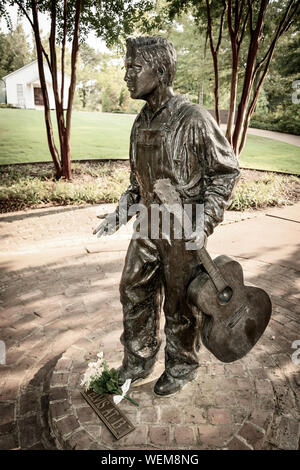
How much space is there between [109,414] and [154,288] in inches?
39.6

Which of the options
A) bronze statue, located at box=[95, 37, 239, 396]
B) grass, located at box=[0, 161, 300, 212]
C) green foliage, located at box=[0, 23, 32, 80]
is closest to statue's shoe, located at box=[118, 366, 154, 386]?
bronze statue, located at box=[95, 37, 239, 396]

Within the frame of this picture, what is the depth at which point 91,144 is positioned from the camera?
745 inches

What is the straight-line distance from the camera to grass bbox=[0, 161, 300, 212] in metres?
8.84

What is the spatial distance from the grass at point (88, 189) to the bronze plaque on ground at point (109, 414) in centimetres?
598

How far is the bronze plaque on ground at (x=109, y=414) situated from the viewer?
8.25 ft

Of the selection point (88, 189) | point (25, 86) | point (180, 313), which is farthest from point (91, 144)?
point (25, 86)

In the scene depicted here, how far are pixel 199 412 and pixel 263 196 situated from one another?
7.34m

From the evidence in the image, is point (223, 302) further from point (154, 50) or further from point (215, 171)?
point (154, 50)

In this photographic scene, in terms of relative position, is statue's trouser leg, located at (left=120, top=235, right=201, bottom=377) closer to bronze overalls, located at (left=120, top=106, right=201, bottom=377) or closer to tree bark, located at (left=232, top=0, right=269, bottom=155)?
bronze overalls, located at (left=120, top=106, right=201, bottom=377)

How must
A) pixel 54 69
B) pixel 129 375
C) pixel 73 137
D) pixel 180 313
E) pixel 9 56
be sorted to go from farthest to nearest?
1. pixel 9 56
2. pixel 73 137
3. pixel 54 69
4. pixel 129 375
5. pixel 180 313

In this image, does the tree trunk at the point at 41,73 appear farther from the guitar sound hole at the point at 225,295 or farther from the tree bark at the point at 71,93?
the guitar sound hole at the point at 225,295

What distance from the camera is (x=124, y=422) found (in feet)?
8.45

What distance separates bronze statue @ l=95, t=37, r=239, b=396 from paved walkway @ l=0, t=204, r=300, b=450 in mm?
370
